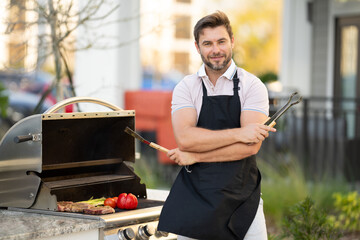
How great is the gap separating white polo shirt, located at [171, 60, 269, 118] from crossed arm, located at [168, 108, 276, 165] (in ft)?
0.18

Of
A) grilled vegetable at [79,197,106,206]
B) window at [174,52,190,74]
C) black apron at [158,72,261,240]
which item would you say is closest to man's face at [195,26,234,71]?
black apron at [158,72,261,240]

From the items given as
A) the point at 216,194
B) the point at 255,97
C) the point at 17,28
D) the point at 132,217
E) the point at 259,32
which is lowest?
the point at 132,217

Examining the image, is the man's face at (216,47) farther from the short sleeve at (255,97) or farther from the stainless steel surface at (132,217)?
the stainless steel surface at (132,217)

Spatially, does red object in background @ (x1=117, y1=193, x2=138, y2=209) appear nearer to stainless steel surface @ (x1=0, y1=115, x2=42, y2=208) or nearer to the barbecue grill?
the barbecue grill

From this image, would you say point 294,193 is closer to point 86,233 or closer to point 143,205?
point 143,205

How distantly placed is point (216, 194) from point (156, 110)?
7153mm

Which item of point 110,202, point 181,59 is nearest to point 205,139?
point 110,202

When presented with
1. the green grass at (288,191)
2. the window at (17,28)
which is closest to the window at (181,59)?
the green grass at (288,191)

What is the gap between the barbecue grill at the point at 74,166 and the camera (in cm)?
333

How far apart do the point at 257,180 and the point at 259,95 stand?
1.35ft

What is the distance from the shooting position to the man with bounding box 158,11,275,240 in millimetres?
2913

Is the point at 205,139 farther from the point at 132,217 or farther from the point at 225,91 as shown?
the point at 132,217

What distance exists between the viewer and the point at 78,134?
3697 millimetres

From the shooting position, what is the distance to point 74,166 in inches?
146
